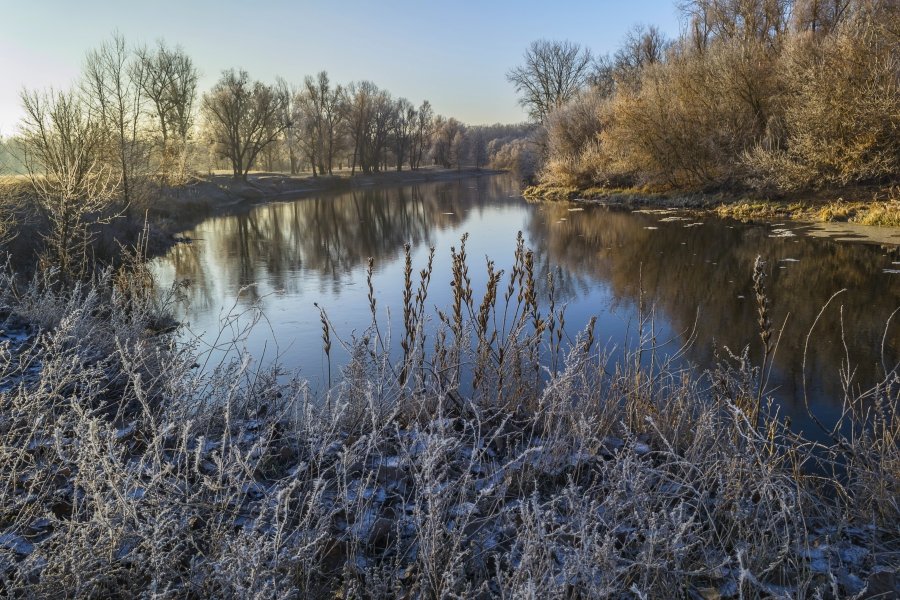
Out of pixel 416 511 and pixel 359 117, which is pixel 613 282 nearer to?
pixel 416 511

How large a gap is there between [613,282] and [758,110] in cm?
1486

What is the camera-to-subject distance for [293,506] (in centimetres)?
311

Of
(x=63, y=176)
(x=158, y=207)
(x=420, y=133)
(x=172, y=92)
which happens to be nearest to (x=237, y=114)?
(x=172, y=92)

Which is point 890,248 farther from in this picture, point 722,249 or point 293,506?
point 293,506

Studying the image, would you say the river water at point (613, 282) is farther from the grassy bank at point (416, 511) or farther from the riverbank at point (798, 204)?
the riverbank at point (798, 204)

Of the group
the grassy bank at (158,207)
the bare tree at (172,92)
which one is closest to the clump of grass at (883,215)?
the grassy bank at (158,207)

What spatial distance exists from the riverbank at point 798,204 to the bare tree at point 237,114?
1153 inches

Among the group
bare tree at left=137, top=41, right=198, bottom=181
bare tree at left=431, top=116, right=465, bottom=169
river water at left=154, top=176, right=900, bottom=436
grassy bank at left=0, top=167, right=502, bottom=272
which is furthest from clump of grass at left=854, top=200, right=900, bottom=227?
bare tree at left=431, top=116, right=465, bottom=169

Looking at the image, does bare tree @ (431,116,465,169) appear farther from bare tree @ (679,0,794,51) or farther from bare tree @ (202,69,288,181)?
bare tree @ (679,0,794,51)

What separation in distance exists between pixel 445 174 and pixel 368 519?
217ft

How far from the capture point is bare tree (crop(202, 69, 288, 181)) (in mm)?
42094

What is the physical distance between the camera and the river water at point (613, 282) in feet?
22.6

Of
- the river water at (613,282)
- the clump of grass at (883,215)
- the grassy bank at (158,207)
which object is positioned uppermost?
the grassy bank at (158,207)

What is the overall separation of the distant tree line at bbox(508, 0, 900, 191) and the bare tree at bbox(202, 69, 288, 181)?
22587 millimetres
